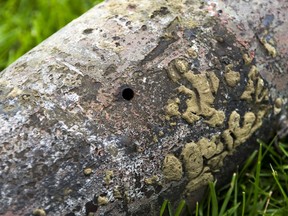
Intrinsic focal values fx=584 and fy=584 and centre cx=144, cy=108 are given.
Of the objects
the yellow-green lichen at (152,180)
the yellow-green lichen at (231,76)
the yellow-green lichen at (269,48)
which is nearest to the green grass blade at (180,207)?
the yellow-green lichen at (152,180)

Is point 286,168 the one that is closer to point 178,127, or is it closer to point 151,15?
point 178,127

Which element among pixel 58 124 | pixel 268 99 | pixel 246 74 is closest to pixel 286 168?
pixel 268 99

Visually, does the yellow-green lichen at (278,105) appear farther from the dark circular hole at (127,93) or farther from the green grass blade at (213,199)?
the dark circular hole at (127,93)

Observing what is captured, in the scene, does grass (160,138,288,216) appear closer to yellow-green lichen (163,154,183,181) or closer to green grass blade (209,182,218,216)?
green grass blade (209,182,218,216)

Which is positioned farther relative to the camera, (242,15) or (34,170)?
(242,15)

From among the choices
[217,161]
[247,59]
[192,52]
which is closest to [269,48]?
[247,59]

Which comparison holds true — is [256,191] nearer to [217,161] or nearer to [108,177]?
[217,161]
